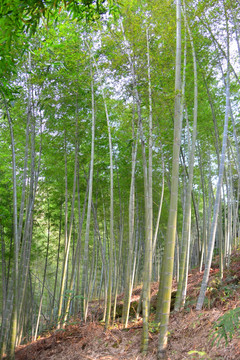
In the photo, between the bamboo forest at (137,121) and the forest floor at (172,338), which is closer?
the forest floor at (172,338)

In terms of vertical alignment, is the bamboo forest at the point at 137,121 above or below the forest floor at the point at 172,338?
above

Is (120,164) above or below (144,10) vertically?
below

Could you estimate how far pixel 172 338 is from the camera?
140 inches

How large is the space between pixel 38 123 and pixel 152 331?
15.4 feet

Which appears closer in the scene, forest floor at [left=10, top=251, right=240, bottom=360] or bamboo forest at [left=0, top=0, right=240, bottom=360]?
forest floor at [left=10, top=251, right=240, bottom=360]

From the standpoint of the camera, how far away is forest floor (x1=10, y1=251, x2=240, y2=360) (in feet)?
9.95

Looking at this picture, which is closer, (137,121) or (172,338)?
(172,338)

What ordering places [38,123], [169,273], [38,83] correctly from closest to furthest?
[169,273]
[38,83]
[38,123]

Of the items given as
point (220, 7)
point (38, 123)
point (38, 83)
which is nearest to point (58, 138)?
point (38, 123)

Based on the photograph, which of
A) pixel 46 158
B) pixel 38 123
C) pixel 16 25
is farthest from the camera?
pixel 46 158

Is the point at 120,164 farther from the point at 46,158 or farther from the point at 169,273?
the point at 169,273

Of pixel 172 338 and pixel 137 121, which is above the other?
pixel 137 121

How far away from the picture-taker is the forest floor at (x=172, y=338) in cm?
303

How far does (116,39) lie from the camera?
15.1ft
